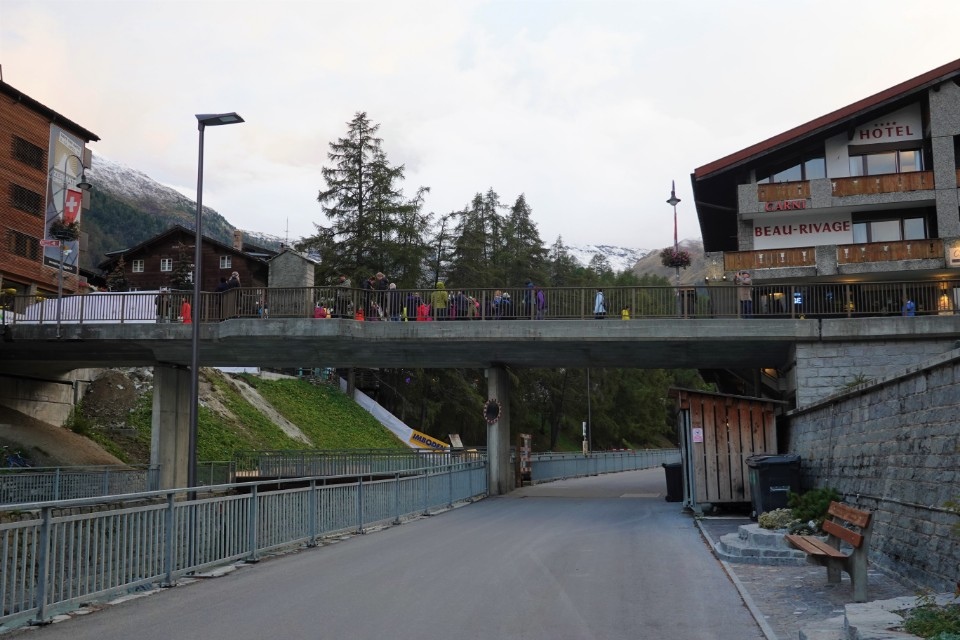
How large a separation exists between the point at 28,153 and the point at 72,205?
3739 millimetres

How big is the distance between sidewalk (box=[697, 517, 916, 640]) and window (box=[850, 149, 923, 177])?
99.4ft

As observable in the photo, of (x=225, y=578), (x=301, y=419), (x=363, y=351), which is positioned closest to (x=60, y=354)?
(x=363, y=351)

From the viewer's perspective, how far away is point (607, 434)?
3228 inches

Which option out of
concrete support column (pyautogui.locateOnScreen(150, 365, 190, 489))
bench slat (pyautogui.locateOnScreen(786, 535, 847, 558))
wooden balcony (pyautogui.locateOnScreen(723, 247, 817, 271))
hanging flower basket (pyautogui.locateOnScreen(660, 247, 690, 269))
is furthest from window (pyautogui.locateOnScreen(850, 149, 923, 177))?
bench slat (pyautogui.locateOnScreen(786, 535, 847, 558))

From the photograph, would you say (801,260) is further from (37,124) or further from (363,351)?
(37,124)

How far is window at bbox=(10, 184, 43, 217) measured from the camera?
141 feet

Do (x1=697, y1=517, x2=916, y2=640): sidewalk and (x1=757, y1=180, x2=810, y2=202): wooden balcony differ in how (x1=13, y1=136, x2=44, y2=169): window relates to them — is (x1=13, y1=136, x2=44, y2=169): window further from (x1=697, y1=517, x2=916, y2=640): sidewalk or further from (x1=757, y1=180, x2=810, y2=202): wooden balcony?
(x1=697, y1=517, x2=916, y2=640): sidewalk

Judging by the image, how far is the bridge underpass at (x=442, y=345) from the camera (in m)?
24.7

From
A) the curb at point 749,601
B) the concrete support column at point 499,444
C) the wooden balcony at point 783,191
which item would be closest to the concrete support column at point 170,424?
the concrete support column at point 499,444

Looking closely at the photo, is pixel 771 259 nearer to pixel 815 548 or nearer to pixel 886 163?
pixel 886 163

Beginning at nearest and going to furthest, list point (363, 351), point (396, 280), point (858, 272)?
1. point (363, 351)
2. point (858, 272)
3. point (396, 280)

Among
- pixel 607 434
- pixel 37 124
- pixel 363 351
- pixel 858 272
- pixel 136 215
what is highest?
pixel 136 215

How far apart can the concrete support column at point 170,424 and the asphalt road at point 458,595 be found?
57.8 ft

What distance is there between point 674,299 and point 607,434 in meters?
57.2
